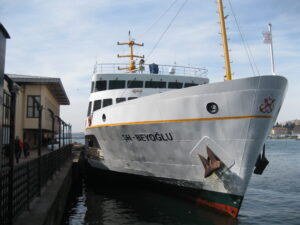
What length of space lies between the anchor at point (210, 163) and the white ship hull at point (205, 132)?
0.16m

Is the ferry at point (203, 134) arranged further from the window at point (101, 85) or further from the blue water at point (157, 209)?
the window at point (101, 85)

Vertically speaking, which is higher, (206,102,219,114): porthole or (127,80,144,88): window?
(127,80,144,88): window

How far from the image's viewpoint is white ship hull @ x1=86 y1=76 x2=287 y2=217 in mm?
8500

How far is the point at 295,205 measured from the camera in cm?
1225

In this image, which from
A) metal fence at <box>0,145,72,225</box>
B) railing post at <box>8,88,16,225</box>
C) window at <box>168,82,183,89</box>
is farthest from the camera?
window at <box>168,82,183,89</box>

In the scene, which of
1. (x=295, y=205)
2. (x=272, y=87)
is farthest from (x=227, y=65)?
(x=295, y=205)

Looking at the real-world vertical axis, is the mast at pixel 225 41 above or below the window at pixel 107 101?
above

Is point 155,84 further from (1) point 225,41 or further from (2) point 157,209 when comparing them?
(2) point 157,209

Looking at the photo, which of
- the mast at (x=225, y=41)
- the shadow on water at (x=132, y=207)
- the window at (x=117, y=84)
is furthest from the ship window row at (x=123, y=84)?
the mast at (x=225, y=41)

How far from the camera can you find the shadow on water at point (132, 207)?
9336 mm

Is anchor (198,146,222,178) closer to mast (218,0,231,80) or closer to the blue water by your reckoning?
the blue water

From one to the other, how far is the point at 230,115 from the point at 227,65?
92.2 inches

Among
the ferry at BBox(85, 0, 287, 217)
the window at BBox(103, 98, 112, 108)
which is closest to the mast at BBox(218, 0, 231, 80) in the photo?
the ferry at BBox(85, 0, 287, 217)

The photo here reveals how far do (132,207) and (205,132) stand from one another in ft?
12.9
